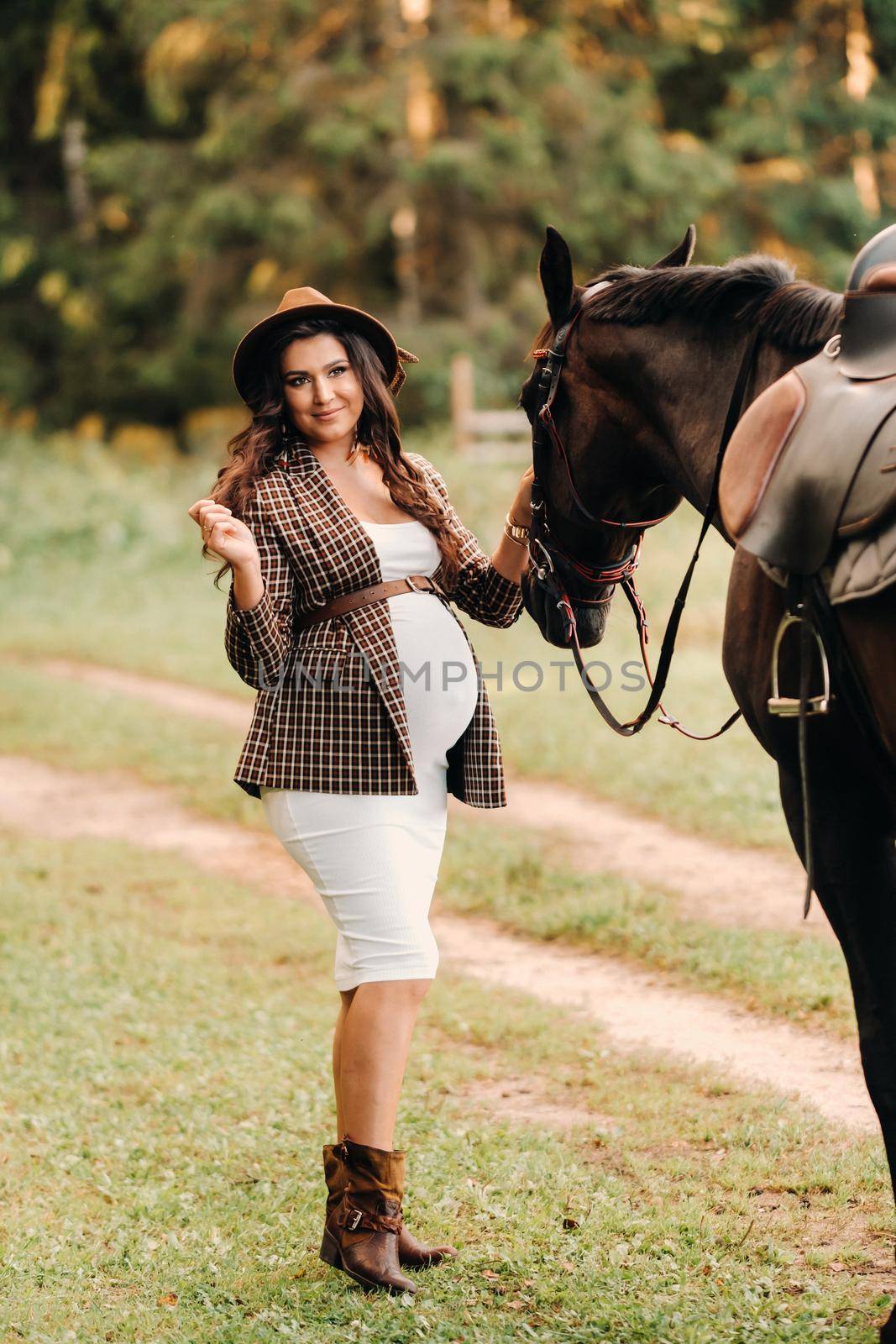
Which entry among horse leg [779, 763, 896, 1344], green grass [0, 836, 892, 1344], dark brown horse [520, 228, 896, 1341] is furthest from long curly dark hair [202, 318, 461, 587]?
Answer: green grass [0, 836, 892, 1344]

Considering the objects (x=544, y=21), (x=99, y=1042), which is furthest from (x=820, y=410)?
(x=544, y=21)

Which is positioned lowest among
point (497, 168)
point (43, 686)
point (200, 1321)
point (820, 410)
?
point (200, 1321)

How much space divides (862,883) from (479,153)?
18046 millimetres

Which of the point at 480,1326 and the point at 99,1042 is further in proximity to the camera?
the point at 99,1042

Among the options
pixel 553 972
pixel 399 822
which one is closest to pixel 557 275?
pixel 399 822

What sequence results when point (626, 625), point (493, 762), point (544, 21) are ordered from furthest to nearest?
point (544, 21) → point (626, 625) → point (493, 762)

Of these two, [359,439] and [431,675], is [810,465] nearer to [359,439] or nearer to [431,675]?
[431,675]

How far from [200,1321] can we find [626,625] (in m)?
8.80

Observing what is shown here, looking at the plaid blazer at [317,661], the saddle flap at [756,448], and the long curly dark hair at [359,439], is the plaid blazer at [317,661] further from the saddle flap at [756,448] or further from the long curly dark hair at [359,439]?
the saddle flap at [756,448]

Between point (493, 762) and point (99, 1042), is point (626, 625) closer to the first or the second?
point (99, 1042)

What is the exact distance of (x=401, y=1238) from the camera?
2.95 metres

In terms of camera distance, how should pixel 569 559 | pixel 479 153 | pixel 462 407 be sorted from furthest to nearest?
pixel 479 153 → pixel 462 407 → pixel 569 559

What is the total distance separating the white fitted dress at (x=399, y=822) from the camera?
9.25ft

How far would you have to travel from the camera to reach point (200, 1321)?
9.19 feet
